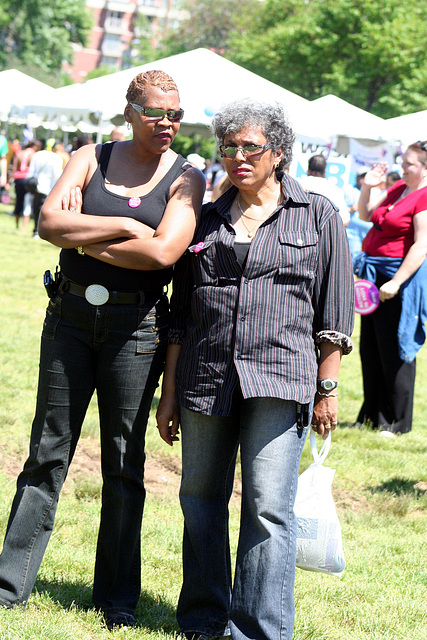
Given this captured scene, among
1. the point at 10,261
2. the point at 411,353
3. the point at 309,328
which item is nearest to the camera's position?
the point at 309,328

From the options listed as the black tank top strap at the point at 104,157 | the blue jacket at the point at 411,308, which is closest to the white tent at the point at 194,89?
the blue jacket at the point at 411,308

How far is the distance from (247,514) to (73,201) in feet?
4.41

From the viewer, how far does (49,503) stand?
3.35 m

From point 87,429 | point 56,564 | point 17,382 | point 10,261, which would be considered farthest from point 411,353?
point 10,261

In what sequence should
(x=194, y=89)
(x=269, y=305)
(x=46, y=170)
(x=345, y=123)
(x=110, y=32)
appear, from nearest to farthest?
(x=269, y=305) < (x=194, y=89) < (x=46, y=170) < (x=345, y=123) < (x=110, y=32)

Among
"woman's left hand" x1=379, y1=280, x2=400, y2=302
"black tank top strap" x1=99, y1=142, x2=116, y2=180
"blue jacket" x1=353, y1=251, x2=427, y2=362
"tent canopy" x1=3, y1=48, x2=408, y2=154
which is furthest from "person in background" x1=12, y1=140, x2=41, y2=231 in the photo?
"black tank top strap" x1=99, y1=142, x2=116, y2=180

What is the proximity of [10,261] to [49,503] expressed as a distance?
10.9 m

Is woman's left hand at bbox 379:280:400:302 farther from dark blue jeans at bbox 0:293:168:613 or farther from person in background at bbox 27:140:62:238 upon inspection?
person in background at bbox 27:140:62:238

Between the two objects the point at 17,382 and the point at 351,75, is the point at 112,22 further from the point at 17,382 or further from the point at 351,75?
the point at 17,382

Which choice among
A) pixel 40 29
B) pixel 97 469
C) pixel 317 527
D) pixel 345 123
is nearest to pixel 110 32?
pixel 40 29

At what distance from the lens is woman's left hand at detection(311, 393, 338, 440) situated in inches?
127

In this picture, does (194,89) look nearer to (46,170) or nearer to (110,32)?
(46,170)

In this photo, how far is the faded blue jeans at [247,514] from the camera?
9.91 feet

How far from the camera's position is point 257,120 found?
10.1 feet
